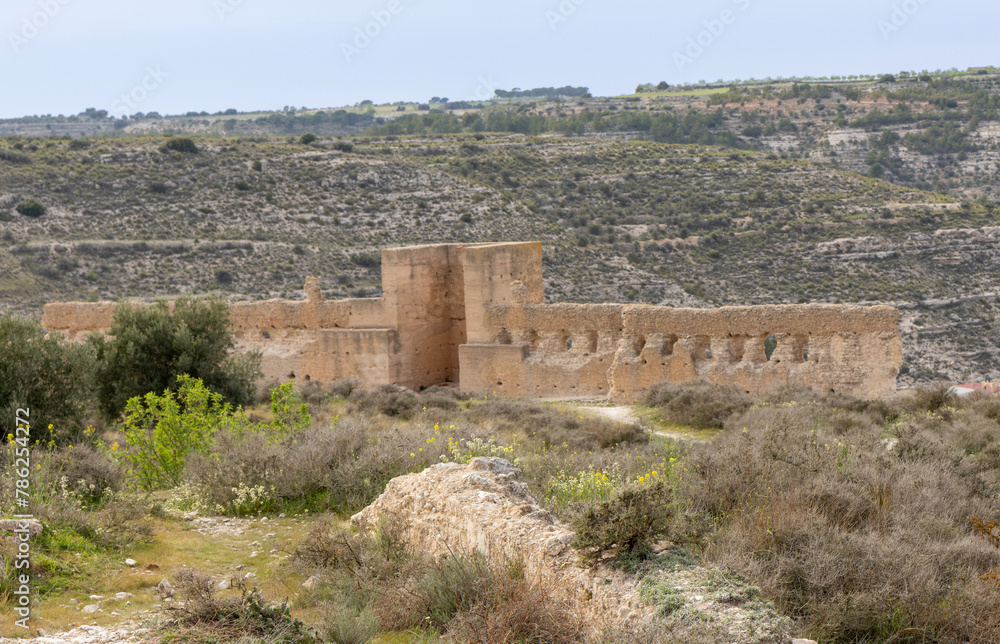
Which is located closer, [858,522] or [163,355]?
[858,522]

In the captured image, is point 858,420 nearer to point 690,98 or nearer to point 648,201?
point 648,201

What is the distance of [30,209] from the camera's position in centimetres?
3688

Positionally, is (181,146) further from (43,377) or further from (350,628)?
(350,628)

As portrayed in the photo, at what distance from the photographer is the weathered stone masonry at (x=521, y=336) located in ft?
48.2

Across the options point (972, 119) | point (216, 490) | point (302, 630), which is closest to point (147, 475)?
point (216, 490)

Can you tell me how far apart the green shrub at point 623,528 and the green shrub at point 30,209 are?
36370mm

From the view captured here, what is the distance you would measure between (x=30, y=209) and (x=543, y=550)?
36306mm

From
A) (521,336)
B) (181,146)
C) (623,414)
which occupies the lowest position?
(623,414)

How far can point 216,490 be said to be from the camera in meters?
8.62

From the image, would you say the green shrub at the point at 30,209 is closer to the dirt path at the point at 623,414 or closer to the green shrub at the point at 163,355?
the green shrub at the point at 163,355

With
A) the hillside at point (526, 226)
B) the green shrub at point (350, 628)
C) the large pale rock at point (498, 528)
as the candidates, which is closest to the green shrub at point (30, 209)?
the hillside at point (526, 226)

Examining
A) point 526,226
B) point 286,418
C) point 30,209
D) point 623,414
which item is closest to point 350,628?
point 286,418

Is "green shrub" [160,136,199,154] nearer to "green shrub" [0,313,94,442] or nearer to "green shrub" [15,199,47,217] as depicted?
"green shrub" [15,199,47,217]

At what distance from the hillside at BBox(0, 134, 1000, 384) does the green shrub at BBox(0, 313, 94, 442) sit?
19.7m
